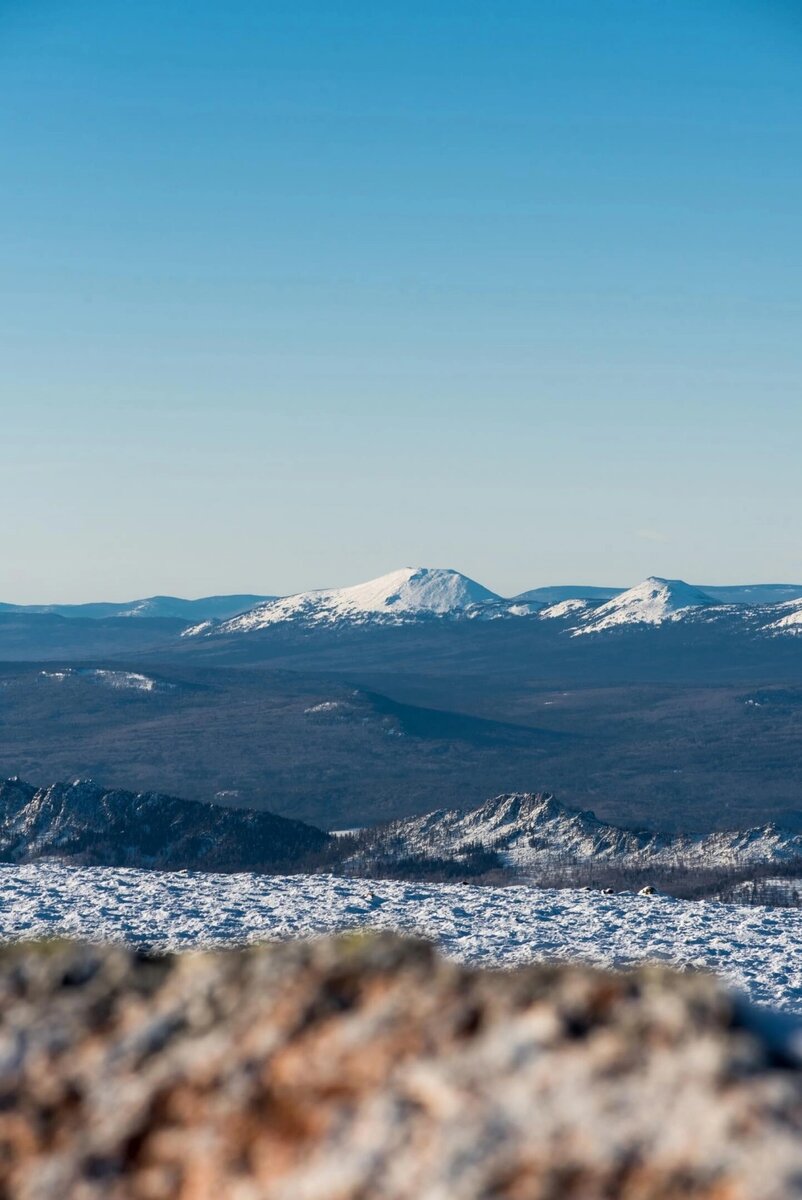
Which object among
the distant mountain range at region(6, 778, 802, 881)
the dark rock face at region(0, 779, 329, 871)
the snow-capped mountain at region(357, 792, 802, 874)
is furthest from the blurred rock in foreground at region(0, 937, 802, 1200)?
the dark rock face at region(0, 779, 329, 871)

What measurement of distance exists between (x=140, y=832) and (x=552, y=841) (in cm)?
3595

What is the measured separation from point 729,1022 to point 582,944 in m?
15.8

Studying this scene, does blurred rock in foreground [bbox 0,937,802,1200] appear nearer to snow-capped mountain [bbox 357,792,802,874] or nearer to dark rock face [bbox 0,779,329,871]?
snow-capped mountain [bbox 357,792,802,874]

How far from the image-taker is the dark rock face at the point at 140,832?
372ft

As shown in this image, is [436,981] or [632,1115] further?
[436,981]

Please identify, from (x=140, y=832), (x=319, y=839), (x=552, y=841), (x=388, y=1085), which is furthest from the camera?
(x=319, y=839)

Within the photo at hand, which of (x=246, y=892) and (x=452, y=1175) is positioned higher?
(x=452, y=1175)

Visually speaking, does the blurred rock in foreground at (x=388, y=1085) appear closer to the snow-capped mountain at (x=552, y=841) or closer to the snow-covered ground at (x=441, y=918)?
the snow-covered ground at (x=441, y=918)

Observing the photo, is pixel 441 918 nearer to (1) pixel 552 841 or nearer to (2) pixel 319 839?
(1) pixel 552 841

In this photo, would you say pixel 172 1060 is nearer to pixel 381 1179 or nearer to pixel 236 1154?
pixel 236 1154

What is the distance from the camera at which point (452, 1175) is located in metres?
5.44

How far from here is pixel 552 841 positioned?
114 m

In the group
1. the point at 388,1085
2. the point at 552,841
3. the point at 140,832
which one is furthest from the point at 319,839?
the point at 388,1085

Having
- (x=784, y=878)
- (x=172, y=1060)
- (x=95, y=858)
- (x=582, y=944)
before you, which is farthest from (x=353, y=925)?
(x=95, y=858)
